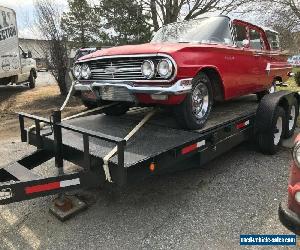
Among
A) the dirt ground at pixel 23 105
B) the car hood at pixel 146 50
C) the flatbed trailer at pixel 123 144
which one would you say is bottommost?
the dirt ground at pixel 23 105

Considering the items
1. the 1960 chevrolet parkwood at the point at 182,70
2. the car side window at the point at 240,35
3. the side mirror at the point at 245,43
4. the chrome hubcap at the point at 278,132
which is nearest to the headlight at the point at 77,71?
the 1960 chevrolet parkwood at the point at 182,70

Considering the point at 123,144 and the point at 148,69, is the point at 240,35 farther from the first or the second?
the point at 123,144

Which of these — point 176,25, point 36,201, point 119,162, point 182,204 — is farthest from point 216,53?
point 36,201

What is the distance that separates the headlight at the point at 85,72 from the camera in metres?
4.82

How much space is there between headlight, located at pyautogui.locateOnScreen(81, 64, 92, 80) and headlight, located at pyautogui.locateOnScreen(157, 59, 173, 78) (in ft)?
4.15

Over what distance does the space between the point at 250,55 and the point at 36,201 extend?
3997mm

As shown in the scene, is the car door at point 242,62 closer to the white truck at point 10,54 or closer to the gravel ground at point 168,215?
the gravel ground at point 168,215

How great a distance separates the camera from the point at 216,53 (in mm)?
4680

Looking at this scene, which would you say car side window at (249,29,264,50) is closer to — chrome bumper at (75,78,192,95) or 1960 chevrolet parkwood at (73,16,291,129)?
1960 chevrolet parkwood at (73,16,291,129)

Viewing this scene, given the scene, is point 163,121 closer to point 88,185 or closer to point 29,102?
point 88,185

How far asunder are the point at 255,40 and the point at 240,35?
73 centimetres

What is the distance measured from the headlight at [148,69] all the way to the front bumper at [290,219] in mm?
2027

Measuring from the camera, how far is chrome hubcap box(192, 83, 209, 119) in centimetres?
437

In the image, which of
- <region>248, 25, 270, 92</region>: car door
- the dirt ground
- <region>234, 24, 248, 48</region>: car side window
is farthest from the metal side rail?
the dirt ground
